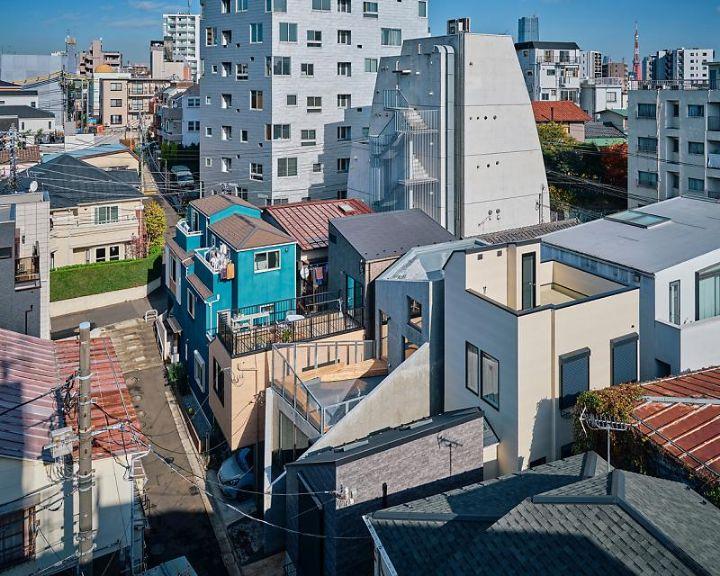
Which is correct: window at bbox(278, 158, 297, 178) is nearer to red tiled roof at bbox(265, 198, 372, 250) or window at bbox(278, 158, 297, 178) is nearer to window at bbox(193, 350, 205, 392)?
red tiled roof at bbox(265, 198, 372, 250)

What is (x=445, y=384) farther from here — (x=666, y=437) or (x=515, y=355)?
(x=666, y=437)

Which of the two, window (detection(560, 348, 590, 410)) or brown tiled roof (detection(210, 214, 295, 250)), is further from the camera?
brown tiled roof (detection(210, 214, 295, 250))

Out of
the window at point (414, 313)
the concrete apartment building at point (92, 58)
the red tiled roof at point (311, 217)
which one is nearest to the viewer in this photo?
the window at point (414, 313)

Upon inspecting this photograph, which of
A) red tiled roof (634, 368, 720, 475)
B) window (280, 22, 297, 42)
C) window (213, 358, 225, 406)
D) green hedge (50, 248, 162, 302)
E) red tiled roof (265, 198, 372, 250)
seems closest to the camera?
red tiled roof (634, 368, 720, 475)

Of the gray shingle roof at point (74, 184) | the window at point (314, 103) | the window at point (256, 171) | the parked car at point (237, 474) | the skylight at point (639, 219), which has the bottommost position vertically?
the parked car at point (237, 474)

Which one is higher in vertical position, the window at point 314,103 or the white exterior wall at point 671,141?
the window at point 314,103

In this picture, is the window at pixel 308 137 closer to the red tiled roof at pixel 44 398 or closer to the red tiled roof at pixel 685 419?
the red tiled roof at pixel 44 398

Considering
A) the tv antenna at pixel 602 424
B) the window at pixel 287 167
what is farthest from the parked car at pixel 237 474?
the window at pixel 287 167

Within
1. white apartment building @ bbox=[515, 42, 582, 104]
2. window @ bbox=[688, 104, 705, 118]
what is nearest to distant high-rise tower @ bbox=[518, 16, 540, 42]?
white apartment building @ bbox=[515, 42, 582, 104]
